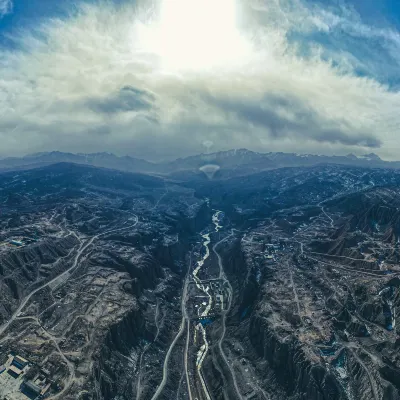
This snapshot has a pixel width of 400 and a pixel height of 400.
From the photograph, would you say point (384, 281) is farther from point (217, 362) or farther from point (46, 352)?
point (46, 352)

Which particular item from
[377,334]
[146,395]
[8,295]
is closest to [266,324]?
[377,334]

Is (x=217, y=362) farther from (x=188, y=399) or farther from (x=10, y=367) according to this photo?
(x=10, y=367)

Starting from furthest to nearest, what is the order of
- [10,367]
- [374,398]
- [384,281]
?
1. [384,281]
2. [10,367]
3. [374,398]

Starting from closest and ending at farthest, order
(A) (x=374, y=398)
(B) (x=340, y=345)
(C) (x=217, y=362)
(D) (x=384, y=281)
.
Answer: (A) (x=374, y=398) < (B) (x=340, y=345) < (C) (x=217, y=362) < (D) (x=384, y=281)

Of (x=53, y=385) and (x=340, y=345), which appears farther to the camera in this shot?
(x=340, y=345)

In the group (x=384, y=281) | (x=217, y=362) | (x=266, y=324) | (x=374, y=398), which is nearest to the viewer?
(x=374, y=398)

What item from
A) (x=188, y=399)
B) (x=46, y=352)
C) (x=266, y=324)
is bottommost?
(x=188, y=399)

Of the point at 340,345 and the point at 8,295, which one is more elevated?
the point at 8,295

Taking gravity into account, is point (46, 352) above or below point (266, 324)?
above

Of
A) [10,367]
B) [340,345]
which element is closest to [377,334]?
[340,345]
